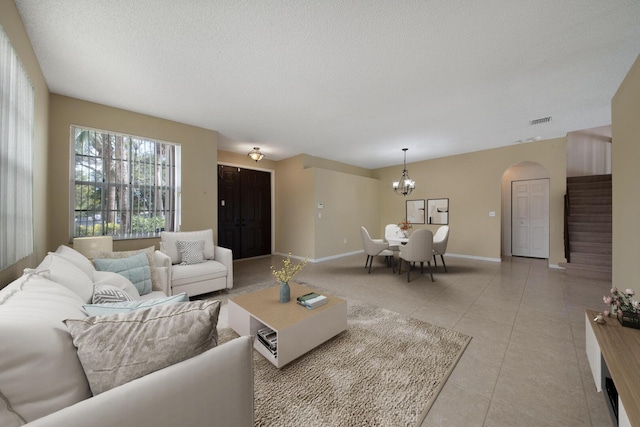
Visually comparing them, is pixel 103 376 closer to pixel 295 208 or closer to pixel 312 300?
pixel 312 300

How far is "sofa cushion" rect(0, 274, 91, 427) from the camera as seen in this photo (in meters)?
0.64

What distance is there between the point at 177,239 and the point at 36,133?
1.76m

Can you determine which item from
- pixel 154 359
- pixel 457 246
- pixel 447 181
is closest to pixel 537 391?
pixel 154 359

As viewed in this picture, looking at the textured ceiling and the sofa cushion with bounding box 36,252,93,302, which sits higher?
the textured ceiling

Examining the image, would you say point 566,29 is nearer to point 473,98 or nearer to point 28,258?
point 473,98

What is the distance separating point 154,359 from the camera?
0.83 m

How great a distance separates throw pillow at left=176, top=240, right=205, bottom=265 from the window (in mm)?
638

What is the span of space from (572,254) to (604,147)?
3.01 metres

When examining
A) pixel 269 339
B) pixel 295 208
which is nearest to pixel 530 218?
pixel 295 208

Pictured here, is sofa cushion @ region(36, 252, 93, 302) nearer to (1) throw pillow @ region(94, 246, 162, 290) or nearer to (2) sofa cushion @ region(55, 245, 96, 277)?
(2) sofa cushion @ region(55, 245, 96, 277)

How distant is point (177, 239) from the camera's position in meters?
3.46

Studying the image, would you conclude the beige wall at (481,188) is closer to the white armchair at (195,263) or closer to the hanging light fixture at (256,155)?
the hanging light fixture at (256,155)

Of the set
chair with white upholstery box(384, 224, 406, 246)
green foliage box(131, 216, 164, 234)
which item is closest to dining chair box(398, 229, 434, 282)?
chair with white upholstery box(384, 224, 406, 246)

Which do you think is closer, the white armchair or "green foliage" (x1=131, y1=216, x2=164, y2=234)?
the white armchair
